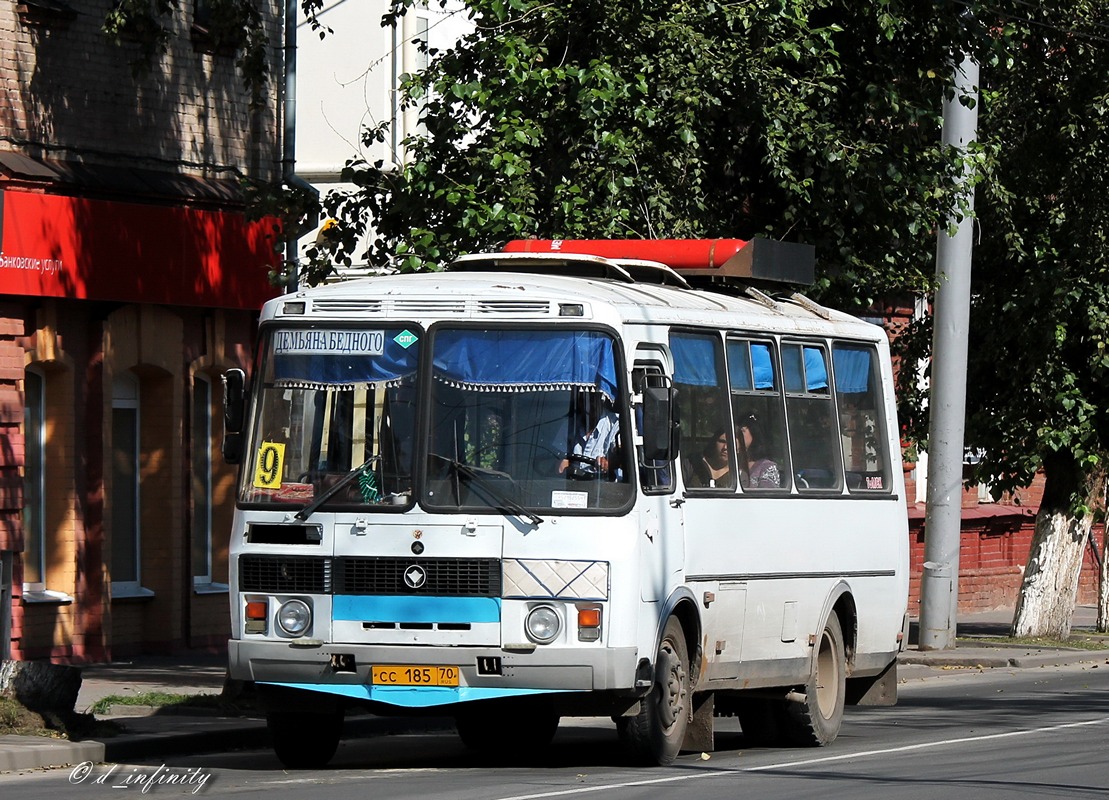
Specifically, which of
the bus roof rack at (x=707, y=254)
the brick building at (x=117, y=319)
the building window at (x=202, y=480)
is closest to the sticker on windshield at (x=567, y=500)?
the bus roof rack at (x=707, y=254)

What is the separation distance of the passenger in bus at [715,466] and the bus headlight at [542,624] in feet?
4.97

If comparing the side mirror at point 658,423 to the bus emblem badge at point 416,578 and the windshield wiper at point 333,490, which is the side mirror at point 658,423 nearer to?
the bus emblem badge at point 416,578

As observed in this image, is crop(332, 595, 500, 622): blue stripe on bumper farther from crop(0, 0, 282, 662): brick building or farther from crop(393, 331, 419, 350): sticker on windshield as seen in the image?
crop(0, 0, 282, 662): brick building

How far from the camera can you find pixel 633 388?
40.5ft

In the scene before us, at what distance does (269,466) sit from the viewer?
12430 millimetres

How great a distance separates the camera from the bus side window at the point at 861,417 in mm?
15344

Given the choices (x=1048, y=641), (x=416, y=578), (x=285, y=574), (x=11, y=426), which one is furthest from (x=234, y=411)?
(x=1048, y=641)

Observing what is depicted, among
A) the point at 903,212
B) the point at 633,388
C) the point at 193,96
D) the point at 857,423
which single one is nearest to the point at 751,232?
the point at 903,212

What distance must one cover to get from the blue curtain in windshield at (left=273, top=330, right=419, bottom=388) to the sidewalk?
2.50 m

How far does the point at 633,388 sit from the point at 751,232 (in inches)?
308

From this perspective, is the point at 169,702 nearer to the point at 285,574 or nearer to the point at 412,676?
the point at 285,574

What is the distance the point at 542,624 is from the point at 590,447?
1005 millimetres

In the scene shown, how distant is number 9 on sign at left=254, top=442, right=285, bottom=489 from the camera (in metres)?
12.4

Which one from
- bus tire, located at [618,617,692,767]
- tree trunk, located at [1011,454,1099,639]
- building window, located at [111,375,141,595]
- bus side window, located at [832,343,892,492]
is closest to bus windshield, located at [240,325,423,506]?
bus tire, located at [618,617,692,767]
